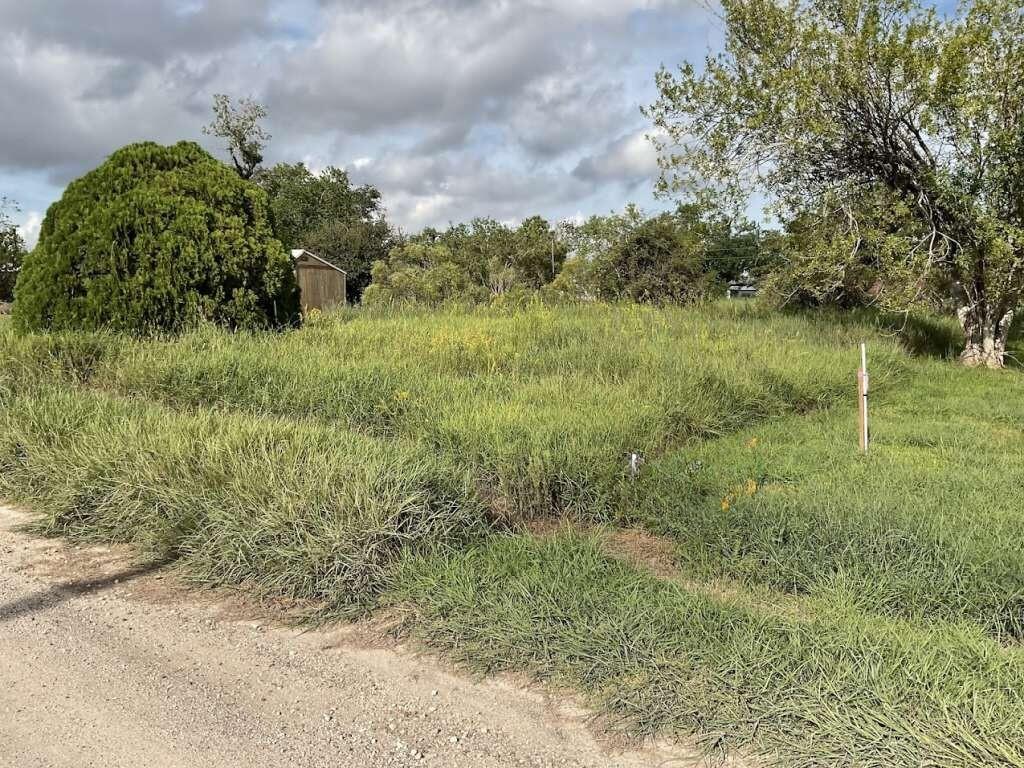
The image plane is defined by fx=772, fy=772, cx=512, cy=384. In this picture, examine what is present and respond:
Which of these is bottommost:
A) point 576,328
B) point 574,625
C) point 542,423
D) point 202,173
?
point 574,625

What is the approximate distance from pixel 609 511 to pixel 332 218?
50838 mm

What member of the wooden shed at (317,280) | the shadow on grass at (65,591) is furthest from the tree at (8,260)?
the shadow on grass at (65,591)

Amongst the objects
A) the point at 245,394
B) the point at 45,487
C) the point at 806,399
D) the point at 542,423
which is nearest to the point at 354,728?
the point at 542,423

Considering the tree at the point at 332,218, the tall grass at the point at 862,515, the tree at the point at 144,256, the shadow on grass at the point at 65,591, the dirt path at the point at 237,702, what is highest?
the tree at the point at 332,218

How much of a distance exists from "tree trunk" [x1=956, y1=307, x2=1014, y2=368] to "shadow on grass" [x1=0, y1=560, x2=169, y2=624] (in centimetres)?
1100

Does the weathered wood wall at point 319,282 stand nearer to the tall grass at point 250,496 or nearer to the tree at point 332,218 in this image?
the tree at point 332,218

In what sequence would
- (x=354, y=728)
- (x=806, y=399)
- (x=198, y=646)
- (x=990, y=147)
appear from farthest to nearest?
(x=990, y=147)
(x=806, y=399)
(x=198, y=646)
(x=354, y=728)

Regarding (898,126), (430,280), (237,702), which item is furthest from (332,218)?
(237,702)

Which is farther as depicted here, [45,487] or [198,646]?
[45,487]

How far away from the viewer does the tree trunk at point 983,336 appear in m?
11.1

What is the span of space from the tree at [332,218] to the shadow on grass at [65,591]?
38300 millimetres

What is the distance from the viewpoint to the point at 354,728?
9.16 ft

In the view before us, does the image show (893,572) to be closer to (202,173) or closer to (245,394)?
(245,394)

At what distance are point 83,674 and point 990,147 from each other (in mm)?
10923
